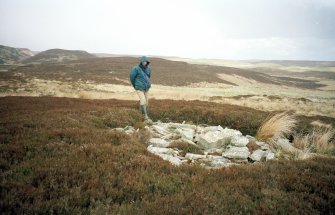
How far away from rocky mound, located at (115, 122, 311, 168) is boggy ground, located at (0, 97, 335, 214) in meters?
1.06

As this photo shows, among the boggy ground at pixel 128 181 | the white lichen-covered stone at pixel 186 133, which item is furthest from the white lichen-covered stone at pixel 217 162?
the white lichen-covered stone at pixel 186 133

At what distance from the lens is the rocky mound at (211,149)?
7934 millimetres

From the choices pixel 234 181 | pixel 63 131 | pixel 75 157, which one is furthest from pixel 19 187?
pixel 234 181

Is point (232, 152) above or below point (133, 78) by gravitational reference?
below

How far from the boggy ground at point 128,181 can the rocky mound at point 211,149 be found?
41.7 inches

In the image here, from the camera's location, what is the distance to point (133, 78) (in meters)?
13.0

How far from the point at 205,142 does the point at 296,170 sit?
3.73m

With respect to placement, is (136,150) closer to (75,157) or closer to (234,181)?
(75,157)

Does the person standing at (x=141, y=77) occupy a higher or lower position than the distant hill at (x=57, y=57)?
lower

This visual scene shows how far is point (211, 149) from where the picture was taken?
31.1 ft

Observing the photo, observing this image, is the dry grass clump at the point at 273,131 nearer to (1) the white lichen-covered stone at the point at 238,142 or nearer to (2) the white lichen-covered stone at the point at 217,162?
(1) the white lichen-covered stone at the point at 238,142

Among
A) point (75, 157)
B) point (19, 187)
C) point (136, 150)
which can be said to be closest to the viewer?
point (19, 187)

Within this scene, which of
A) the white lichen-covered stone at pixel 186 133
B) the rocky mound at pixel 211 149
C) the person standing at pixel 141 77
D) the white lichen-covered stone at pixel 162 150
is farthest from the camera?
the person standing at pixel 141 77

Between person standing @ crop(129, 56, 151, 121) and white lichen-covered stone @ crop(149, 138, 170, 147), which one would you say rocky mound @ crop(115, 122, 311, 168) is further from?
person standing @ crop(129, 56, 151, 121)
